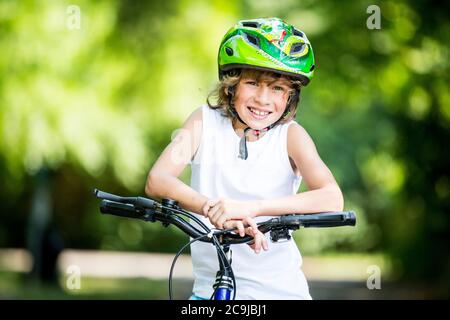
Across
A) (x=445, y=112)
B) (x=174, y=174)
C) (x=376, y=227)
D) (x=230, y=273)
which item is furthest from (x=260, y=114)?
(x=376, y=227)

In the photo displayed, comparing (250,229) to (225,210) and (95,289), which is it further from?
(95,289)

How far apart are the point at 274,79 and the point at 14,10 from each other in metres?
10.1

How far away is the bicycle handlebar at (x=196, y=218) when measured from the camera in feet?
10.0

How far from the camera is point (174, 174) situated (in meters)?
3.49

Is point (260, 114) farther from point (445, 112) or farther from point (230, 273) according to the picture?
point (445, 112)

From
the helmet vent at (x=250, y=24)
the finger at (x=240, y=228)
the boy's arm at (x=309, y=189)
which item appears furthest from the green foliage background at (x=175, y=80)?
the finger at (x=240, y=228)

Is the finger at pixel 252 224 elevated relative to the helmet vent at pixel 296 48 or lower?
lower

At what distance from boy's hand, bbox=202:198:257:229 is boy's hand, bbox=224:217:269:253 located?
2 cm

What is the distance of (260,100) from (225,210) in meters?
0.60

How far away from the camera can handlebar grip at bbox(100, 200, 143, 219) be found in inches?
126

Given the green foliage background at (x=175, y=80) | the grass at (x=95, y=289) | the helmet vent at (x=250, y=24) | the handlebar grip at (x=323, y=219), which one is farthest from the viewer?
the grass at (x=95, y=289)

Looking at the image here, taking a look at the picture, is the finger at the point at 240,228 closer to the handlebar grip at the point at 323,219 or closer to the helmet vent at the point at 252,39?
the handlebar grip at the point at 323,219

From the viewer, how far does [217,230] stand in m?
3.12

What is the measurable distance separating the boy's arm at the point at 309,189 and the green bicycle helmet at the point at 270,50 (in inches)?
10.1
